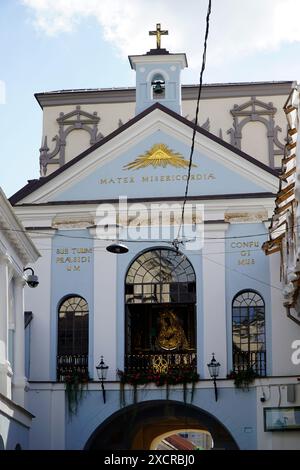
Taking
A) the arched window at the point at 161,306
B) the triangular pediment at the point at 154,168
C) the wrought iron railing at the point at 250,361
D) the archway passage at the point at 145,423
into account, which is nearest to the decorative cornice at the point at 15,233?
the arched window at the point at 161,306

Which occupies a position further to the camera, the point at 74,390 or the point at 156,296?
the point at 156,296

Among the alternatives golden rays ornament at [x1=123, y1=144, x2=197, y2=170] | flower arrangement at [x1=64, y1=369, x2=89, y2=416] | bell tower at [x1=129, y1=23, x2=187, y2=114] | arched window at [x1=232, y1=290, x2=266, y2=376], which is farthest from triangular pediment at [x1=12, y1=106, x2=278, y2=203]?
flower arrangement at [x1=64, y1=369, x2=89, y2=416]

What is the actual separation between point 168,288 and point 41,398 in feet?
15.1

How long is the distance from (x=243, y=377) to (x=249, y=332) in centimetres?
133

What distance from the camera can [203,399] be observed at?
31.0m

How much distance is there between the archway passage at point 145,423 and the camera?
3186 centimetres

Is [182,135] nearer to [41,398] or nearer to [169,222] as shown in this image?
[169,222]

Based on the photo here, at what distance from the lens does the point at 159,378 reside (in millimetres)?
31188

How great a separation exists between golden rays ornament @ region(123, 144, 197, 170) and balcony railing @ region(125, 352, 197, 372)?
17.5 feet

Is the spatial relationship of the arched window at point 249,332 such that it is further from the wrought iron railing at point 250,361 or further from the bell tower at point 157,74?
the bell tower at point 157,74

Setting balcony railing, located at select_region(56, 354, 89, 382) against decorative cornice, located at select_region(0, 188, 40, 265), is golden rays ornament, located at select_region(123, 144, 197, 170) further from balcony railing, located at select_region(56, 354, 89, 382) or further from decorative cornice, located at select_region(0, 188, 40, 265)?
balcony railing, located at select_region(56, 354, 89, 382)

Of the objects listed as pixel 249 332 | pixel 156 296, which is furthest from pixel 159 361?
pixel 249 332

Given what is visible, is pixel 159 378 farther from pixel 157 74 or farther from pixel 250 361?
pixel 157 74
